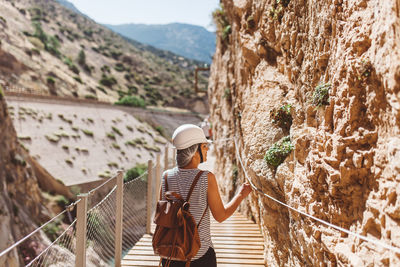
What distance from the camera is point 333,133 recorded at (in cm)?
285

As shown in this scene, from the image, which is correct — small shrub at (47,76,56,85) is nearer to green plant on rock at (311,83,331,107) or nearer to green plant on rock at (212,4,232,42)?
green plant on rock at (212,4,232,42)

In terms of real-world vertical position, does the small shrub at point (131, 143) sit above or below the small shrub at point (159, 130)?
below

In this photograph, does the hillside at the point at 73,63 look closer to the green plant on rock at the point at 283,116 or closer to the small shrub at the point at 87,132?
the small shrub at the point at 87,132

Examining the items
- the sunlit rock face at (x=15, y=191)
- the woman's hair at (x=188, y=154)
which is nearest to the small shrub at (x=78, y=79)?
the sunlit rock face at (x=15, y=191)

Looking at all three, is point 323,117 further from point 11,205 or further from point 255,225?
point 11,205

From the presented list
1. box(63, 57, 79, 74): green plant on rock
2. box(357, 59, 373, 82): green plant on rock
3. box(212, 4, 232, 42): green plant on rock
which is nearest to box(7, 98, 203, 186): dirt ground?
box(212, 4, 232, 42): green plant on rock

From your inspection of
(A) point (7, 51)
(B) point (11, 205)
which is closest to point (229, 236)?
(B) point (11, 205)

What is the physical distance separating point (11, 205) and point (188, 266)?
17622 mm

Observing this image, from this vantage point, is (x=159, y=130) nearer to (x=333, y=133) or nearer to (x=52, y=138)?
(x=52, y=138)

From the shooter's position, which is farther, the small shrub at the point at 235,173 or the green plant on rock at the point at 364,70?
the small shrub at the point at 235,173

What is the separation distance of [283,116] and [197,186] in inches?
92.4

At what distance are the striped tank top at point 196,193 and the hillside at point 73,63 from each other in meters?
40.8

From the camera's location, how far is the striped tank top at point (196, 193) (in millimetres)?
2512

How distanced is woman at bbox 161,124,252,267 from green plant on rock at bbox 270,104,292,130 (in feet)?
6.65
